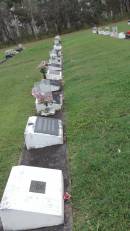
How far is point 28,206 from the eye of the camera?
17.2ft

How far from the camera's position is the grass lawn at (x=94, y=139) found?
213 inches

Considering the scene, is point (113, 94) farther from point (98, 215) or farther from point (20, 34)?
point (20, 34)

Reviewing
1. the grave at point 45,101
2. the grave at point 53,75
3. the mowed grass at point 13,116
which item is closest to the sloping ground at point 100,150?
the grave at point 45,101

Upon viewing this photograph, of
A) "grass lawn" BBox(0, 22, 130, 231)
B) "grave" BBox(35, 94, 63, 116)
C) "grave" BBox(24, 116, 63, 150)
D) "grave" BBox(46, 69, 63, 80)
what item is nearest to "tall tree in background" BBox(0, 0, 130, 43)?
"grave" BBox(46, 69, 63, 80)

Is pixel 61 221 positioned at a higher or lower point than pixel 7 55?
higher

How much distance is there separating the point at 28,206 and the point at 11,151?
130 inches

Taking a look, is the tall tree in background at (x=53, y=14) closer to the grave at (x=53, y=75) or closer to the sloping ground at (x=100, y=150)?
the grave at (x=53, y=75)

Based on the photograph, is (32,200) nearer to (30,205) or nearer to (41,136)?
(30,205)

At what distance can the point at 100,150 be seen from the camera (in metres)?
7.24

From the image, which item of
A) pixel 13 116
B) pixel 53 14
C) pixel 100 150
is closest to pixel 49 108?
pixel 13 116

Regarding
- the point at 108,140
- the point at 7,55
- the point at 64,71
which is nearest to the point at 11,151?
the point at 108,140

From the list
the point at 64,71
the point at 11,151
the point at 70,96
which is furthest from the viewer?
the point at 64,71

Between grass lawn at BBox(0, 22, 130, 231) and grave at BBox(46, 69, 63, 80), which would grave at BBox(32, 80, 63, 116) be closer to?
grass lawn at BBox(0, 22, 130, 231)

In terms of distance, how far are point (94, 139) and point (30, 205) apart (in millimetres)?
2948
